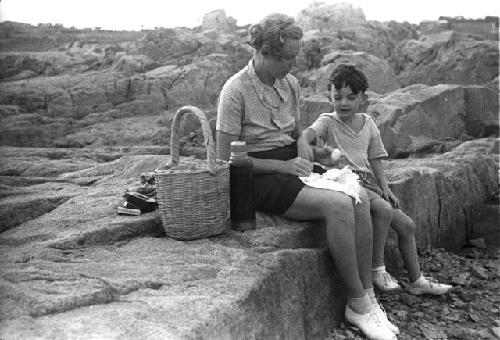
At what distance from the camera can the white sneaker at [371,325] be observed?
9.27 feet

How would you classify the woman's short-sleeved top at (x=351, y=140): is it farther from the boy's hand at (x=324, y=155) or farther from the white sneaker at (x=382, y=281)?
the white sneaker at (x=382, y=281)

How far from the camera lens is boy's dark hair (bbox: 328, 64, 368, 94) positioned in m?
3.58

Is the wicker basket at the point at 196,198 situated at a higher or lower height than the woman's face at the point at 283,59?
lower

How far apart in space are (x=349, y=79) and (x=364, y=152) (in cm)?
55

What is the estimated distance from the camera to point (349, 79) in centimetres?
359

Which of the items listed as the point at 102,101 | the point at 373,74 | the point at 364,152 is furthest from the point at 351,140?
the point at 373,74

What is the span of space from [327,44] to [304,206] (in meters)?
18.2

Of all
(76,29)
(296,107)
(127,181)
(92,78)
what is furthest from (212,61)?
(76,29)

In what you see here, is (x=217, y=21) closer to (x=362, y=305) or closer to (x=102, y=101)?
(x=102, y=101)

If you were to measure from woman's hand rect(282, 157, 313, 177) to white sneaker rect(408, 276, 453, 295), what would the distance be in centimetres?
125

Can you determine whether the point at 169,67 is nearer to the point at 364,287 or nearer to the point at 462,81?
the point at 462,81

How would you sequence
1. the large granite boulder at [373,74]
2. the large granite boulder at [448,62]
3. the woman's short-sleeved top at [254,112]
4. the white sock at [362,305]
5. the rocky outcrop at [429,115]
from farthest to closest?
1. the large granite boulder at [448,62]
2. the large granite boulder at [373,74]
3. the rocky outcrop at [429,115]
4. the woman's short-sleeved top at [254,112]
5. the white sock at [362,305]

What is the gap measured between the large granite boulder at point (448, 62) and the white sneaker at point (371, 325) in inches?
526

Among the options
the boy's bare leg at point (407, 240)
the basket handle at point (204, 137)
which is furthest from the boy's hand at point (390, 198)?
the basket handle at point (204, 137)
